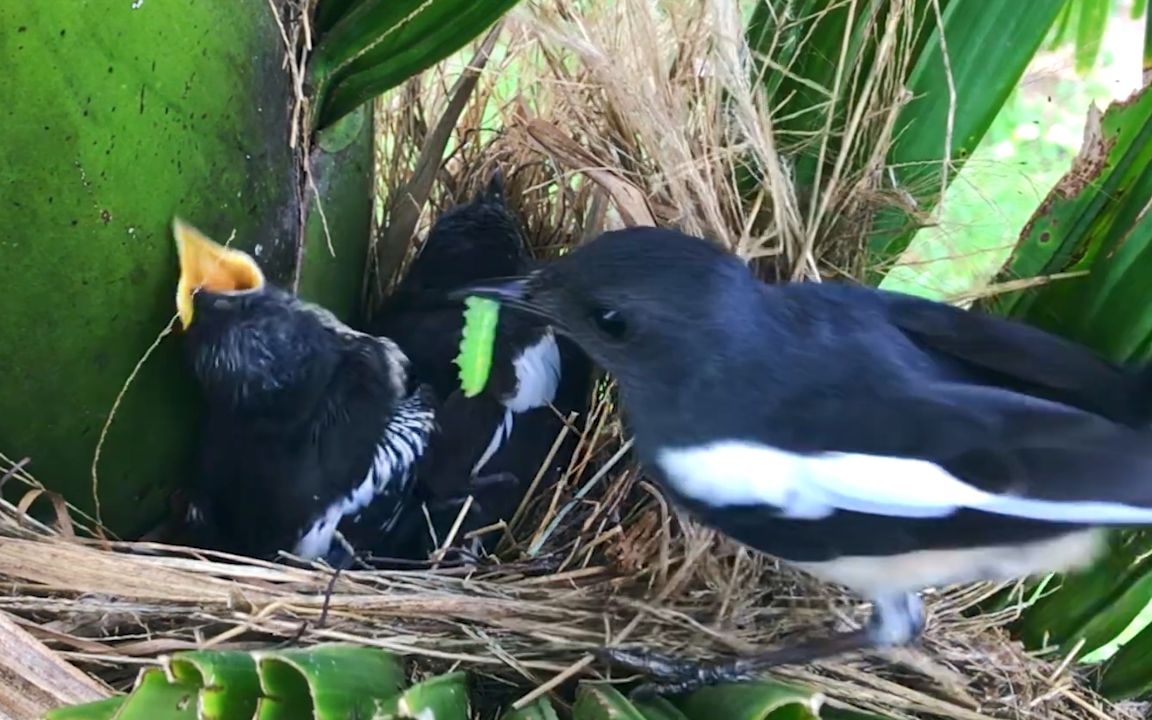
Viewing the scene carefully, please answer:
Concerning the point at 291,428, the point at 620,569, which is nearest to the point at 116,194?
the point at 291,428

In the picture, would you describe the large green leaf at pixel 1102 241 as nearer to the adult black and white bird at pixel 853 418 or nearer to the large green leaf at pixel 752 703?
the adult black and white bird at pixel 853 418

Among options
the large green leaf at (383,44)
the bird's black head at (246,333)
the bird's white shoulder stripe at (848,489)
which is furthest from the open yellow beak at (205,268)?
the bird's white shoulder stripe at (848,489)

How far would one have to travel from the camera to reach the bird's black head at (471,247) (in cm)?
108

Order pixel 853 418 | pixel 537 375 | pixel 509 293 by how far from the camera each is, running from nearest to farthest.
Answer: pixel 853 418
pixel 509 293
pixel 537 375

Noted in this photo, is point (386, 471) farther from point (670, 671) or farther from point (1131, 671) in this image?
point (1131, 671)

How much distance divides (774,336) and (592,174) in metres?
0.24

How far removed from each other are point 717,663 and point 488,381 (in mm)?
342

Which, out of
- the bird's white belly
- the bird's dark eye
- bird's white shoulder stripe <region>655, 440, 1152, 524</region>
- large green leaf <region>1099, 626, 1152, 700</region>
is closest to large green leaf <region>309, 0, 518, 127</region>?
the bird's dark eye

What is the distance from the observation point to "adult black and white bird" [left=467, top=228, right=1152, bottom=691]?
0.68 m

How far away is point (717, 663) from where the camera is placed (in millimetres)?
833

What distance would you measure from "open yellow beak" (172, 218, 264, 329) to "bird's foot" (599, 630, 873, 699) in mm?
420

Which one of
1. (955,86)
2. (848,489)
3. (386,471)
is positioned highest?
(955,86)

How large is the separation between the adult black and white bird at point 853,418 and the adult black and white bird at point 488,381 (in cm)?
25

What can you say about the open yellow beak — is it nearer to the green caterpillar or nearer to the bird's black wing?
the green caterpillar
